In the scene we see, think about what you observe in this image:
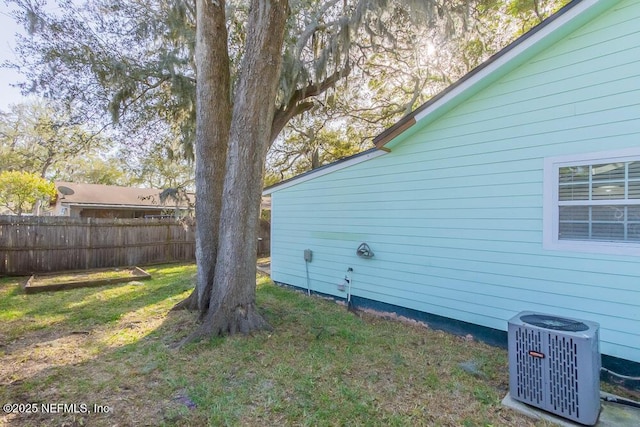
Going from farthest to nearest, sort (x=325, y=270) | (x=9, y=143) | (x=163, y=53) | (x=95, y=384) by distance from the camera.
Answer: (x=9, y=143)
(x=163, y=53)
(x=325, y=270)
(x=95, y=384)

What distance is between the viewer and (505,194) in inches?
155

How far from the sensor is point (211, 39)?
191 inches

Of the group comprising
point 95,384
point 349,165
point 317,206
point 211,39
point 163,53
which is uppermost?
point 163,53

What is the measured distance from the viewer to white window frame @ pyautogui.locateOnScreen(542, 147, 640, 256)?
3.11 m

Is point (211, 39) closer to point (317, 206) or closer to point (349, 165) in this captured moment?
point (349, 165)

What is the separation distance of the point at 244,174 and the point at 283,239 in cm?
344

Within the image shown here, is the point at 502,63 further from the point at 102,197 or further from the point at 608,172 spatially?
the point at 102,197

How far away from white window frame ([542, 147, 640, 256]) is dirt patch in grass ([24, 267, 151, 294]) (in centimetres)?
867

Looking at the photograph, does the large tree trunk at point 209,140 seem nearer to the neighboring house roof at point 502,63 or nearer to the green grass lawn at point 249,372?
the green grass lawn at point 249,372

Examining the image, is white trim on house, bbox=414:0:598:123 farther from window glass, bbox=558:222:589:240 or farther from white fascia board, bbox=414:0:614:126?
window glass, bbox=558:222:589:240

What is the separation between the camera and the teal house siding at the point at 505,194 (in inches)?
126

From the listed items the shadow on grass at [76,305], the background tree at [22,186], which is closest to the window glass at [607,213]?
the shadow on grass at [76,305]

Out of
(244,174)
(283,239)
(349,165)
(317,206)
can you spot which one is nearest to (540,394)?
(244,174)

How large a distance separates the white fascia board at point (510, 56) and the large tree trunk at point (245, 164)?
7.36ft
